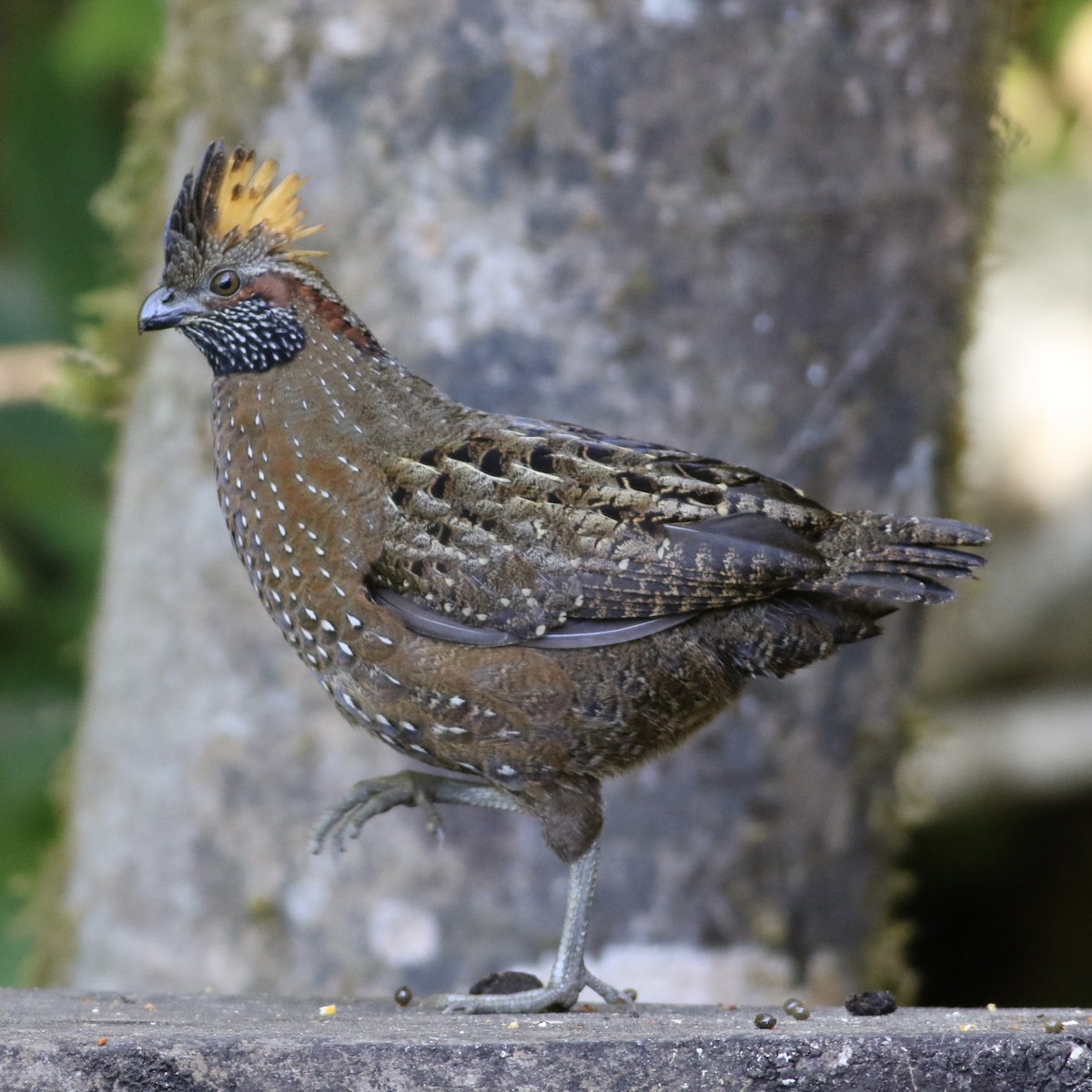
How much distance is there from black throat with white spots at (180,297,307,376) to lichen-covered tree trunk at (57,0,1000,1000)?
4.35 feet

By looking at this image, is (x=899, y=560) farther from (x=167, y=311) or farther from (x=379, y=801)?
(x=167, y=311)

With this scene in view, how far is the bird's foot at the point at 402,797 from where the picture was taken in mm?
3582

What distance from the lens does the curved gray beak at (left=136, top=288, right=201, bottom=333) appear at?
3.36 meters

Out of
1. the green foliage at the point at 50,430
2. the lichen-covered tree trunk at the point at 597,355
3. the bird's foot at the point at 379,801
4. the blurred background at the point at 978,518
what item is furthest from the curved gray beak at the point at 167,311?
the blurred background at the point at 978,518

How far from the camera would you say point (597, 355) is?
4691 millimetres

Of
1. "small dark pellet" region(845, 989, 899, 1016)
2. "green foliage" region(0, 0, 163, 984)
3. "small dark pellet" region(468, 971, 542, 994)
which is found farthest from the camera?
"green foliage" region(0, 0, 163, 984)

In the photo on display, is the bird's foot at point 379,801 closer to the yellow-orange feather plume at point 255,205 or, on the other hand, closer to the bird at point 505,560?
the bird at point 505,560

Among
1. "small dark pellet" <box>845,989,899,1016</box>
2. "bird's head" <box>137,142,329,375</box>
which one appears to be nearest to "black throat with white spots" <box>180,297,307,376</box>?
"bird's head" <box>137,142,329,375</box>

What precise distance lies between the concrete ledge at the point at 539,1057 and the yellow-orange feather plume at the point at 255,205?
67.6 inches

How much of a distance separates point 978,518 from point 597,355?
3.72m

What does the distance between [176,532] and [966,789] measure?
189 inches

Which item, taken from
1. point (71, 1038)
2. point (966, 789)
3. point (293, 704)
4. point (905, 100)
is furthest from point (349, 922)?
point (966, 789)

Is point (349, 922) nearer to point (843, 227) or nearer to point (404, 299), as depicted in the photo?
point (404, 299)

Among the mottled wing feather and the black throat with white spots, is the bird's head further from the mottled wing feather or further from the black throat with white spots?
the mottled wing feather
